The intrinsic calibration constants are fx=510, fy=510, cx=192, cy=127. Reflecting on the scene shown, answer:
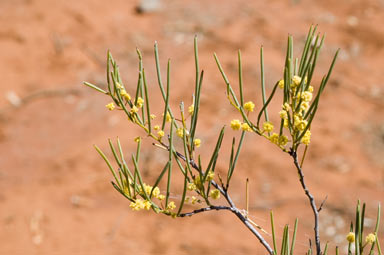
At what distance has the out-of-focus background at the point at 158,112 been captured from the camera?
3195 millimetres

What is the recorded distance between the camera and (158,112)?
161 inches

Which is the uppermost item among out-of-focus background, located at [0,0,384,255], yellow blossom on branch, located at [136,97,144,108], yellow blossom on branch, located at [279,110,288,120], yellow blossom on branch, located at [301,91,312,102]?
yellow blossom on branch, located at [301,91,312,102]

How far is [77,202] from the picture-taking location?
3.45 m

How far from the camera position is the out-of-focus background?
320 centimetres

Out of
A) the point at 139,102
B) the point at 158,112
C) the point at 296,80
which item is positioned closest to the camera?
the point at 296,80

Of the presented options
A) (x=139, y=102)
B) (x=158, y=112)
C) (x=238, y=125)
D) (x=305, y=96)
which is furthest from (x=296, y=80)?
(x=158, y=112)

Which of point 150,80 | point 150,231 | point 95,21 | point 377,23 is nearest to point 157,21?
point 95,21

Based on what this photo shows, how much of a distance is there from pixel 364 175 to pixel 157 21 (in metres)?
2.70

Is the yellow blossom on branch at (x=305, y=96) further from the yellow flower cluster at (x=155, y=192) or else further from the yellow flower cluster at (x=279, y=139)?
the yellow flower cluster at (x=155, y=192)

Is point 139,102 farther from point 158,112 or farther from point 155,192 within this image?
point 158,112

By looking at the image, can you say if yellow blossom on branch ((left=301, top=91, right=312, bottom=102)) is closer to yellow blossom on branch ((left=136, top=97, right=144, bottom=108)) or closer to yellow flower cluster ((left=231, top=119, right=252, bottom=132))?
yellow flower cluster ((left=231, top=119, right=252, bottom=132))

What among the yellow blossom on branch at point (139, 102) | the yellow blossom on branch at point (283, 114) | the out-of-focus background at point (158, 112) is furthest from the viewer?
the out-of-focus background at point (158, 112)

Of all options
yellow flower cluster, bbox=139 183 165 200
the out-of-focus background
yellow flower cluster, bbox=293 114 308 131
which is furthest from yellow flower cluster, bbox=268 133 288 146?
the out-of-focus background

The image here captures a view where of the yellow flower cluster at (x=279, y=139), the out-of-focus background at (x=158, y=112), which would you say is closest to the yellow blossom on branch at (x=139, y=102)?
the yellow flower cluster at (x=279, y=139)
